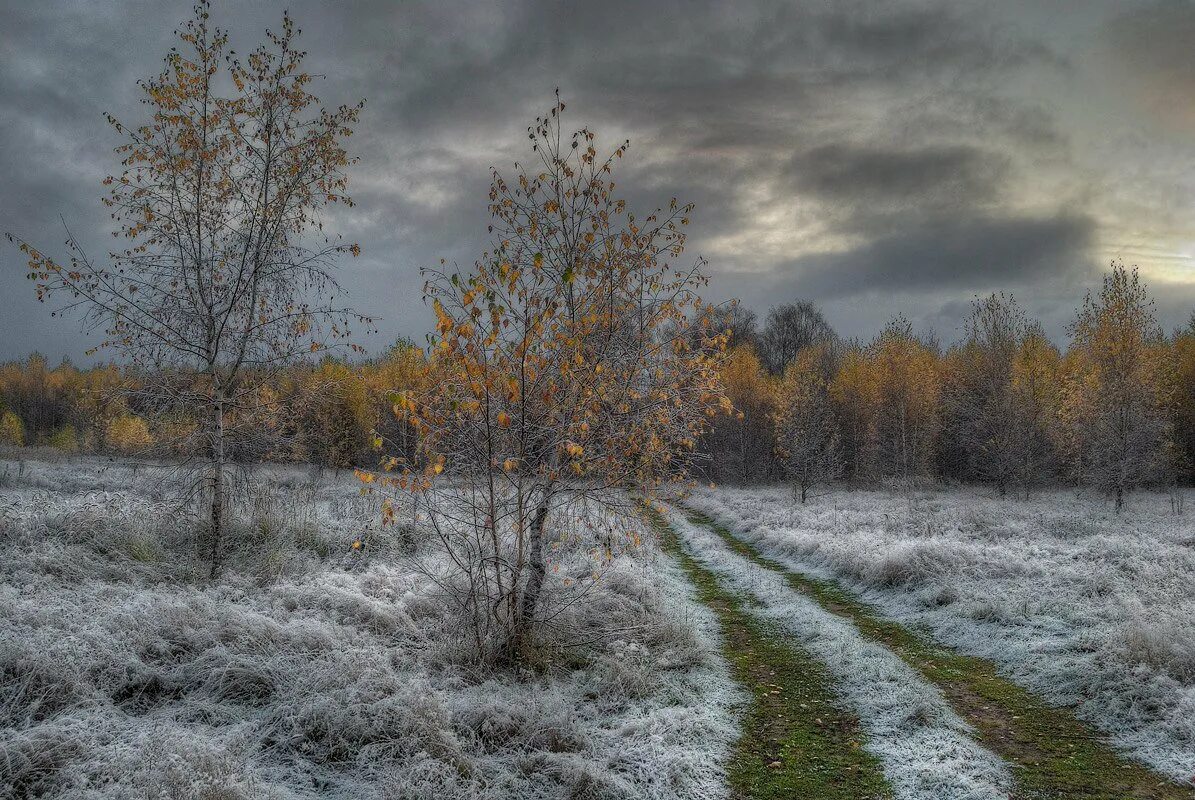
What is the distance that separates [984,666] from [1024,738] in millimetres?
1996

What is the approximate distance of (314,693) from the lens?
5.21 meters

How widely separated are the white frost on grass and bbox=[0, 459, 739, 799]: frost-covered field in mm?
1340

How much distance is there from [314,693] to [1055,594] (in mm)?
10029

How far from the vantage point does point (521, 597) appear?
6914 mm

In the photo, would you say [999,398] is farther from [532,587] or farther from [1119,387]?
[532,587]

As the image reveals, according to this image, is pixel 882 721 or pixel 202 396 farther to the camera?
pixel 202 396

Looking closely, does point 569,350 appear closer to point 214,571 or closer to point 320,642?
point 320,642

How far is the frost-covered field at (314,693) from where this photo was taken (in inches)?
167

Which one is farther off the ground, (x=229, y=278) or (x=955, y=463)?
(x=229, y=278)

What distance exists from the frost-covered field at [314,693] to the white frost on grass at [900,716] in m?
1.34

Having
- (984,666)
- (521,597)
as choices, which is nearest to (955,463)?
(984,666)

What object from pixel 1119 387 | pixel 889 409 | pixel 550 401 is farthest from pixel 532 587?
pixel 889 409

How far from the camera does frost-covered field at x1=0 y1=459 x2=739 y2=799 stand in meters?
4.23

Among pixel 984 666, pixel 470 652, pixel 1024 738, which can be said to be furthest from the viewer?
pixel 984 666
